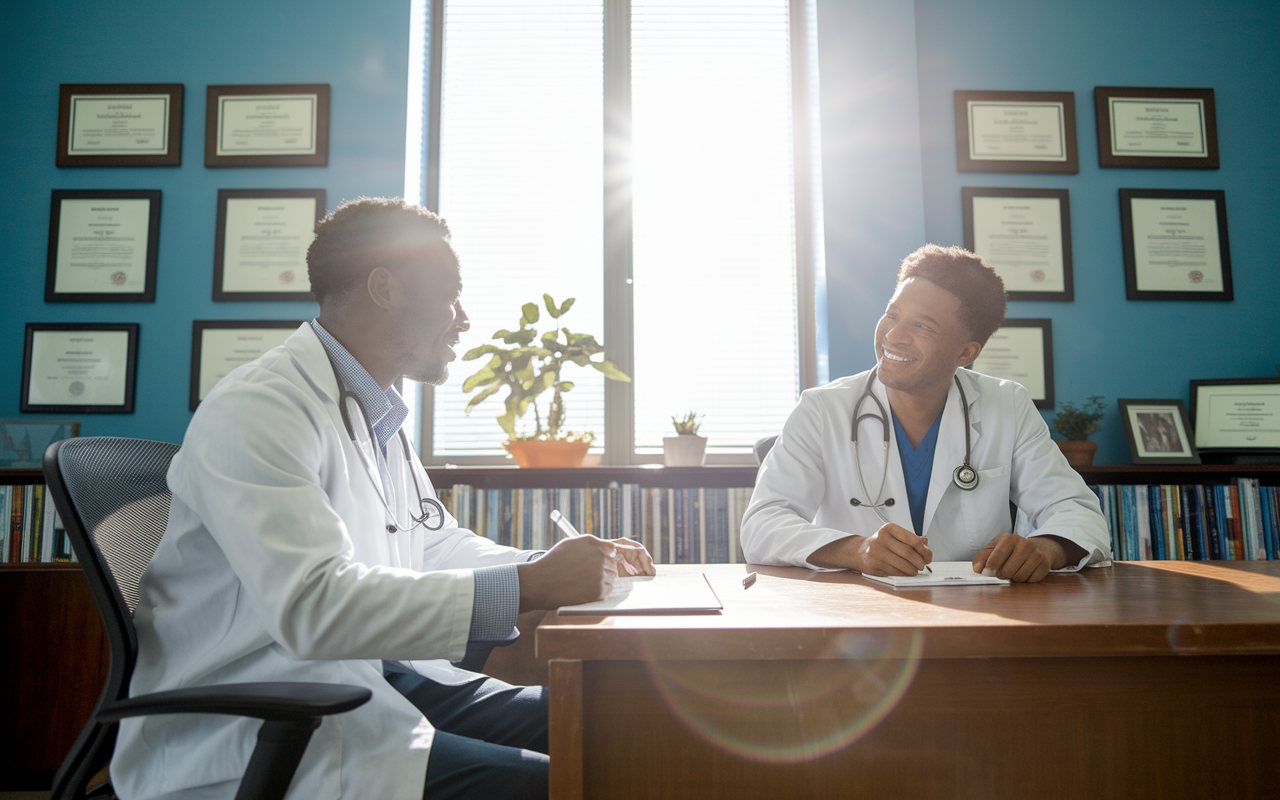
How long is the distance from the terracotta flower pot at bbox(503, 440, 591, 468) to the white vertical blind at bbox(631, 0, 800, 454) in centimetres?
52

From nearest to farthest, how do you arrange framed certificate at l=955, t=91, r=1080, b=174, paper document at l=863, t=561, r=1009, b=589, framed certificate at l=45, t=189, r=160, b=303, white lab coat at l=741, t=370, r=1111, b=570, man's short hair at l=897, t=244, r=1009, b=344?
paper document at l=863, t=561, r=1009, b=589 < white lab coat at l=741, t=370, r=1111, b=570 < man's short hair at l=897, t=244, r=1009, b=344 < framed certificate at l=45, t=189, r=160, b=303 < framed certificate at l=955, t=91, r=1080, b=174

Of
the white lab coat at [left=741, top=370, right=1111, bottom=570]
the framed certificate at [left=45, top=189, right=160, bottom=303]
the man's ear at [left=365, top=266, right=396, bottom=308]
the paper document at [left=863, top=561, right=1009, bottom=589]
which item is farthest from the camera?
the framed certificate at [left=45, top=189, right=160, bottom=303]

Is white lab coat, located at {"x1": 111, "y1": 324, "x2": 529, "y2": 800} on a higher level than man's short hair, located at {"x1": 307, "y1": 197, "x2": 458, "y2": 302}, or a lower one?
lower

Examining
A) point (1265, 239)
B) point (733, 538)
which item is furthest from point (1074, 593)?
point (1265, 239)

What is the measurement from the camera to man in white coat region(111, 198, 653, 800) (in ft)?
2.87

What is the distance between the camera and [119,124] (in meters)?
2.89

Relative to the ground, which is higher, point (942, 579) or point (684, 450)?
point (684, 450)

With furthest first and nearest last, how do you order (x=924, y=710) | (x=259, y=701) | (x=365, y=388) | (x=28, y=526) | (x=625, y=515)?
(x=625, y=515), (x=28, y=526), (x=365, y=388), (x=924, y=710), (x=259, y=701)

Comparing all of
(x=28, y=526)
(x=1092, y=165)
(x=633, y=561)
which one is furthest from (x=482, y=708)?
(x=1092, y=165)

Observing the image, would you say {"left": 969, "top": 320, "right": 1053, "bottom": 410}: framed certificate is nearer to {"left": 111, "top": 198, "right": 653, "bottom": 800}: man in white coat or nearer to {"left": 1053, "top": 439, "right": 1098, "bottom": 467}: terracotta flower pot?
{"left": 1053, "top": 439, "right": 1098, "bottom": 467}: terracotta flower pot

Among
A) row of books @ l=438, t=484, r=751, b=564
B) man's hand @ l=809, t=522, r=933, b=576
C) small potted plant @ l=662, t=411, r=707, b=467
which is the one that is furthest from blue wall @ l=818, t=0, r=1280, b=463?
man's hand @ l=809, t=522, r=933, b=576

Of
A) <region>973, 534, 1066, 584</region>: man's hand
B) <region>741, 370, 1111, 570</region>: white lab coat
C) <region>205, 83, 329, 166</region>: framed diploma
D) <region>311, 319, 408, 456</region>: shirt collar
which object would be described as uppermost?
<region>205, 83, 329, 166</region>: framed diploma

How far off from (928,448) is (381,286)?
130 cm

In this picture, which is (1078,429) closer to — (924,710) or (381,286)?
(924,710)
